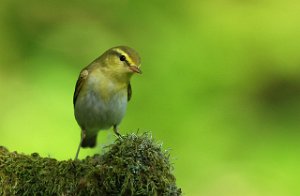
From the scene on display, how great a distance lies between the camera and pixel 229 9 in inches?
260

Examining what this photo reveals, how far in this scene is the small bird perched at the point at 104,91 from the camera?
14.3ft

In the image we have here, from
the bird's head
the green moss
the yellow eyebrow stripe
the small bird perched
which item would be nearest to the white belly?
the small bird perched

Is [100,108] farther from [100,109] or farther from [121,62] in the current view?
[121,62]

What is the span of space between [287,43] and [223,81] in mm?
807

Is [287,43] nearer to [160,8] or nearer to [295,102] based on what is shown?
[295,102]

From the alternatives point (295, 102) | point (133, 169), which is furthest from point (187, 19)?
point (133, 169)

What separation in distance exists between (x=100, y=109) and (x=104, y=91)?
118 millimetres

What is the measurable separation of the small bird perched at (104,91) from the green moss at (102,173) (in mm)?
1165

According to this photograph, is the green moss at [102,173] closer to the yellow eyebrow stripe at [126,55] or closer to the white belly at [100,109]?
the yellow eyebrow stripe at [126,55]

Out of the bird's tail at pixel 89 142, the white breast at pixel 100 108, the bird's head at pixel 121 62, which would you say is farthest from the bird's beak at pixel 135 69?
the bird's tail at pixel 89 142

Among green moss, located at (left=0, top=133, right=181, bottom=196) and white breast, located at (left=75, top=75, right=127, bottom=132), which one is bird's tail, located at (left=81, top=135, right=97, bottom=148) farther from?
green moss, located at (left=0, top=133, right=181, bottom=196)

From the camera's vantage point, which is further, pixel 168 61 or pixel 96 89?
pixel 168 61

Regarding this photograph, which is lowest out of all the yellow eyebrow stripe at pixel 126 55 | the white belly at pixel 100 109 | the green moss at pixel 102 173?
the green moss at pixel 102 173

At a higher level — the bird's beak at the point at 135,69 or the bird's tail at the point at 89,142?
the bird's tail at the point at 89,142
